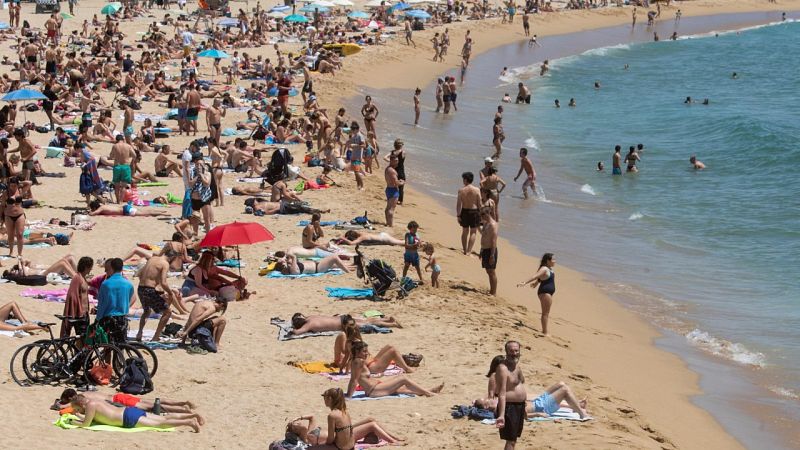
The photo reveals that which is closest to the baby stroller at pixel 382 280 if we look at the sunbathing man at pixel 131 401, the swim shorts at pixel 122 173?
the sunbathing man at pixel 131 401

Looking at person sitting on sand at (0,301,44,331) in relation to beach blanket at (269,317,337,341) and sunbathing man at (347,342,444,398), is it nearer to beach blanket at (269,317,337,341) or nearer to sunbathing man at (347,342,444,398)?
beach blanket at (269,317,337,341)

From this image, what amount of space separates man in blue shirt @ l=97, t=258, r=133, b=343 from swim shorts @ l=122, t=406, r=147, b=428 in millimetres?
1180

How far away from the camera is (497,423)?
374 inches

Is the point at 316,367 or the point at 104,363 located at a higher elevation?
the point at 104,363

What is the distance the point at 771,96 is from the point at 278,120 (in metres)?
25.9

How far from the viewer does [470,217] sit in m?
16.4

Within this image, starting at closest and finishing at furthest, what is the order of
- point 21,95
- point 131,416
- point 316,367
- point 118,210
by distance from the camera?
1. point 131,416
2. point 316,367
3. point 118,210
4. point 21,95

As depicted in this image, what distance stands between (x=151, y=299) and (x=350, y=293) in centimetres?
306

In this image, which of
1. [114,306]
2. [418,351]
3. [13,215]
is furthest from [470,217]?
[114,306]

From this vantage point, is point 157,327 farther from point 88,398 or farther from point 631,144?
point 631,144

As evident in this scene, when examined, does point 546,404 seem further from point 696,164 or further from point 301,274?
point 696,164

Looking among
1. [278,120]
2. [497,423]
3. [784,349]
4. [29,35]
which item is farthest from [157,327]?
[29,35]

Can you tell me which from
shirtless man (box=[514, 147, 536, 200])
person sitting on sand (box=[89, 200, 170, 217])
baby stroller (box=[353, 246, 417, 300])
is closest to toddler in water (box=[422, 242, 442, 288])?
baby stroller (box=[353, 246, 417, 300])

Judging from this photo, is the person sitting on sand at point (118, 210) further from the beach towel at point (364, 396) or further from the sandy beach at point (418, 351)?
the beach towel at point (364, 396)
